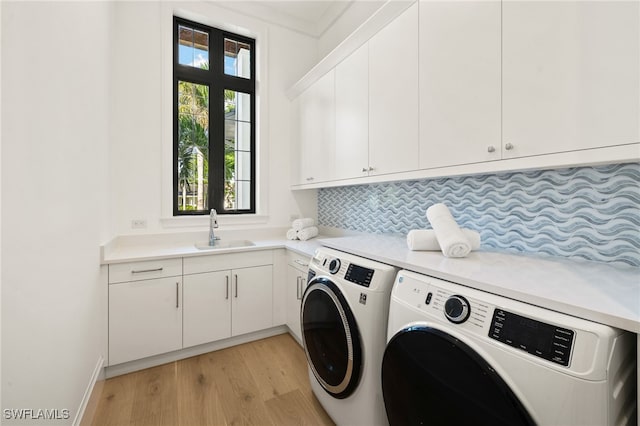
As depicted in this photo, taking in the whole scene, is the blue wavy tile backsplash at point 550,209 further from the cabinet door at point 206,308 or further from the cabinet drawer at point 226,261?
the cabinet door at point 206,308

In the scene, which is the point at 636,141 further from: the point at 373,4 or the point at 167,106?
the point at 167,106

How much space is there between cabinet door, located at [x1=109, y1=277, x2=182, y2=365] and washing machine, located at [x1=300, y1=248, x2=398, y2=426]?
3.55 ft

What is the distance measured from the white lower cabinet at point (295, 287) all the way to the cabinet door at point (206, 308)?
1.58 ft

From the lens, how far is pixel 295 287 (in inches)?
87.4

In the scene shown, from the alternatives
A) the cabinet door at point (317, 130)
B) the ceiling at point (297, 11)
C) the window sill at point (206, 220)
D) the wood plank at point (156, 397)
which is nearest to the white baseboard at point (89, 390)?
the wood plank at point (156, 397)

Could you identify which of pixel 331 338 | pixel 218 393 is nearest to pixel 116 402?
pixel 218 393

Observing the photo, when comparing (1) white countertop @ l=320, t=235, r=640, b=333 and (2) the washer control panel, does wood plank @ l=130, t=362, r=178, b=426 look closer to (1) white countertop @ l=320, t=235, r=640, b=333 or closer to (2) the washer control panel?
(1) white countertop @ l=320, t=235, r=640, b=333

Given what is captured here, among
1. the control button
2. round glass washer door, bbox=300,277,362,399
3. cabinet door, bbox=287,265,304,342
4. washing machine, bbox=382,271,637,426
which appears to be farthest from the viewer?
cabinet door, bbox=287,265,304,342

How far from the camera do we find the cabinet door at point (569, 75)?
83 cm

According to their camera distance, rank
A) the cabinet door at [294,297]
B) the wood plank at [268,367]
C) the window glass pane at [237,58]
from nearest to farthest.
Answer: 1. the wood plank at [268,367]
2. the cabinet door at [294,297]
3. the window glass pane at [237,58]

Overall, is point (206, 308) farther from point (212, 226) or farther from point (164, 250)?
point (212, 226)

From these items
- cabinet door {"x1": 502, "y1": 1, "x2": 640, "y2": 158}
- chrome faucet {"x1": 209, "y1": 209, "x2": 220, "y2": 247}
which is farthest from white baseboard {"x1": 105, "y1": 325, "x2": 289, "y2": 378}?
cabinet door {"x1": 502, "y1": 1, "x2": 640, "y2": 158}

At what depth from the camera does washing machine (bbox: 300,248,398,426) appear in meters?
1.16

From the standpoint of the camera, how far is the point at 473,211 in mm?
1593
